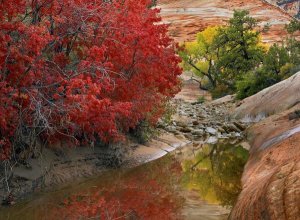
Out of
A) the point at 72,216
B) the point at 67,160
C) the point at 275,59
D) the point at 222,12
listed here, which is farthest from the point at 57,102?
the point at 222,12

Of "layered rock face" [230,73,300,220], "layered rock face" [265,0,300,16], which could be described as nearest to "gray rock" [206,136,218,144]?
"layered rock face" [230,73,300,220]

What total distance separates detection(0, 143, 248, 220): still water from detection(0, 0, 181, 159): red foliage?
4.62ft

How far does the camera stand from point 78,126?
12.3 m

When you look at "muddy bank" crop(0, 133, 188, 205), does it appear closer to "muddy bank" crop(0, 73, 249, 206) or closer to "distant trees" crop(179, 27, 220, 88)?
"muddy bank" crop(0, 73, 249, 206)

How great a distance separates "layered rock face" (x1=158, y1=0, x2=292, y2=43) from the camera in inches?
2859

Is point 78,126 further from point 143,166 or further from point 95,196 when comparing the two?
point 143,166

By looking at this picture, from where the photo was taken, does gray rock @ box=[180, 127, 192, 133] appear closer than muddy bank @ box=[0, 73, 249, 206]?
No

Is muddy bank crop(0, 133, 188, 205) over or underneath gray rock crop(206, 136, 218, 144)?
over

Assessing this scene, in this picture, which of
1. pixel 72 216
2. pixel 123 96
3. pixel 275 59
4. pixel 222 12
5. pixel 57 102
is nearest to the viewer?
pixel 72 216

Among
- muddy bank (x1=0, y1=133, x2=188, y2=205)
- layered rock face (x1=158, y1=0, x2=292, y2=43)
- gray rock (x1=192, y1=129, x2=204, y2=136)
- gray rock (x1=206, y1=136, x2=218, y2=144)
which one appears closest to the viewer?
muddy bank (x1=0, y1=133, x2=188, y2=205)

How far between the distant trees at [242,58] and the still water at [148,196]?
→ 18342 mm

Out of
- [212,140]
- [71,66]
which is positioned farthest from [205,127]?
[71,66]

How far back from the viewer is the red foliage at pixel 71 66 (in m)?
10.1

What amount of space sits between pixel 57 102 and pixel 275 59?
26.2 metres
